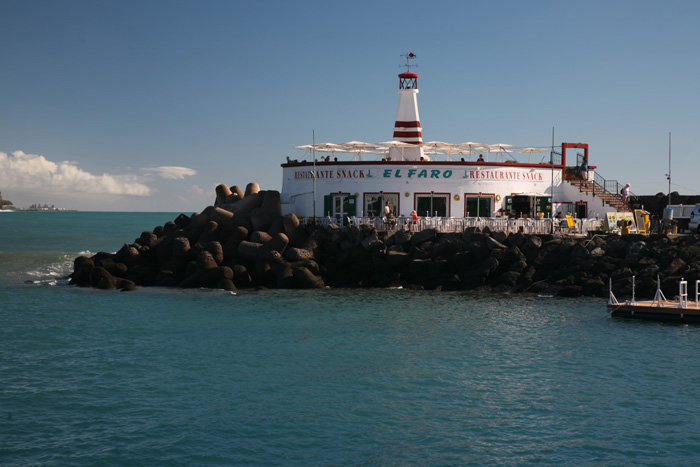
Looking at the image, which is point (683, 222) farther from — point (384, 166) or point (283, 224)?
point (283, 224)

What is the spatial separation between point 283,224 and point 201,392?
19.5 m

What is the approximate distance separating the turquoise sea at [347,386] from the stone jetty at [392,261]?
12.2 ft

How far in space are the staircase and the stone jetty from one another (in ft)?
23.7

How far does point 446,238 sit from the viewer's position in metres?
33.7

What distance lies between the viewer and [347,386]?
1705cm

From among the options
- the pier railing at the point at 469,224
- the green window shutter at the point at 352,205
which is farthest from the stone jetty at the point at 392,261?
the green window shutter at the point at 352,205

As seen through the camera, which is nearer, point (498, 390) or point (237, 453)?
point (237, 453)

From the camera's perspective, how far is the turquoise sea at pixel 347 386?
523 inches

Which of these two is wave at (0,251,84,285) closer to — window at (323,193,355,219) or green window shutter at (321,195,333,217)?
green window shutter at (321,195,333,217)

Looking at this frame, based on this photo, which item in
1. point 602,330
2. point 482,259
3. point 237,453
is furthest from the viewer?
point 482,259

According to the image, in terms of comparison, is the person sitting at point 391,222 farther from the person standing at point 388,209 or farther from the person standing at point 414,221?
the person standing at point 414,221

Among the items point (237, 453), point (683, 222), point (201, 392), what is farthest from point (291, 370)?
point (683, 222)

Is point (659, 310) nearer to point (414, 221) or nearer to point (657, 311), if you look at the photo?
point (657, 311)

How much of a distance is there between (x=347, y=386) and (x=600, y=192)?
2961 centimetres
